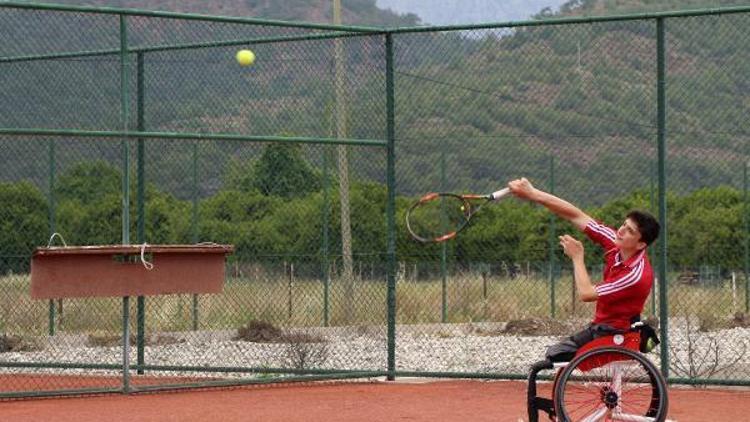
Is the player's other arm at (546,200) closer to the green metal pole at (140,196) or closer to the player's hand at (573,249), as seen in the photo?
the player's hand at (573,249)

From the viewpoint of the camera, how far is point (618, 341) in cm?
819

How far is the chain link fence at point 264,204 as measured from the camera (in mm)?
11945

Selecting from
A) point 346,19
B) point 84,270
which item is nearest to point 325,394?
point 84,270

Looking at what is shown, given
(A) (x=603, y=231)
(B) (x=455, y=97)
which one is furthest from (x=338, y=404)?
(B) (x=455, y=97)

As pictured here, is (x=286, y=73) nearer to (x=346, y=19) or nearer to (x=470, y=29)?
(x=470, y=29)

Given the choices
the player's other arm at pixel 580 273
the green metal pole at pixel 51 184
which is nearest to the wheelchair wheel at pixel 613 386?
the player's other arm at pixel 580 273

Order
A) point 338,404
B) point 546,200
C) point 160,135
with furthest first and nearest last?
point 160,135 < point 338,404 < point 546,200

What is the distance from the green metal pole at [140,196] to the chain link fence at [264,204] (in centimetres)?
2

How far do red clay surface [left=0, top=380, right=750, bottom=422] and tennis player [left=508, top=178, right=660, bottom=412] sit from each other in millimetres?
1489

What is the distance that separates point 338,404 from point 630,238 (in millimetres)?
2913

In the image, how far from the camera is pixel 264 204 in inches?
561

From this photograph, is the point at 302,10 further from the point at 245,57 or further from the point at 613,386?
the point at 613,386

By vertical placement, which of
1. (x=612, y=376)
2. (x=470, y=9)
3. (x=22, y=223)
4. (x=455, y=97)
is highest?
(x=470, y=9)

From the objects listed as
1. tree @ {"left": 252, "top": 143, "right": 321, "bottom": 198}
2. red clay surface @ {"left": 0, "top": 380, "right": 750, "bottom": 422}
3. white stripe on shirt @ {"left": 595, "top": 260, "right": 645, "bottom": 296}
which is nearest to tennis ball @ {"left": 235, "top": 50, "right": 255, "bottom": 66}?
tree @ {"left": 252, "top": 143, "right": 321, "bottom": 198}
